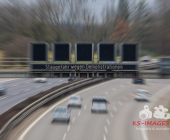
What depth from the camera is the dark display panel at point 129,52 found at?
1496cm

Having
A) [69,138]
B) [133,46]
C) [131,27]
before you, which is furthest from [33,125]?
[131,27]

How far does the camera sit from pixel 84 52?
1547 cm

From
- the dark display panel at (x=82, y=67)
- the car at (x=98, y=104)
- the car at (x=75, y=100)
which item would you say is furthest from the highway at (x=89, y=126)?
the dark display panel at (x=82, y=67)

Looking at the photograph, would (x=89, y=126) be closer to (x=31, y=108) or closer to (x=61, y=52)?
(x=31, y=108)

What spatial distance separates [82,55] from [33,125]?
23.2 meters

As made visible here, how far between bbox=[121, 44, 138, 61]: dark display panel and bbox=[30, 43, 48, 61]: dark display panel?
713 cm

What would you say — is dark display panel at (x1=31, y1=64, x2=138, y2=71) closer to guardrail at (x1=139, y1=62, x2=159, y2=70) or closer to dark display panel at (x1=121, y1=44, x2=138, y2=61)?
dark display panel at (x1=121, y1=44, x2=138, y2=61)

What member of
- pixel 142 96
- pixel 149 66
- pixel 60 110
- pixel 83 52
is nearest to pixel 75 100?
pixel 60 110

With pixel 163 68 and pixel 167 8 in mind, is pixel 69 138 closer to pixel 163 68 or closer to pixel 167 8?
pixel 163 68

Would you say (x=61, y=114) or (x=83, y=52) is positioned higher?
(x=83, y=52)

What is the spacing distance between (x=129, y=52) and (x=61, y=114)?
24023 mm

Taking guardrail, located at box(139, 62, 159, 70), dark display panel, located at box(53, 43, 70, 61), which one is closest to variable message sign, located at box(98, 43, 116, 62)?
dark display panel, located at box(53, 43, 70, 61)

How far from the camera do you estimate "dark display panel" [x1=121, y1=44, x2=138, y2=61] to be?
49.1ft

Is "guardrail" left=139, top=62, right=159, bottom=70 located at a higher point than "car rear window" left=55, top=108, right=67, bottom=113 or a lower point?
higher
